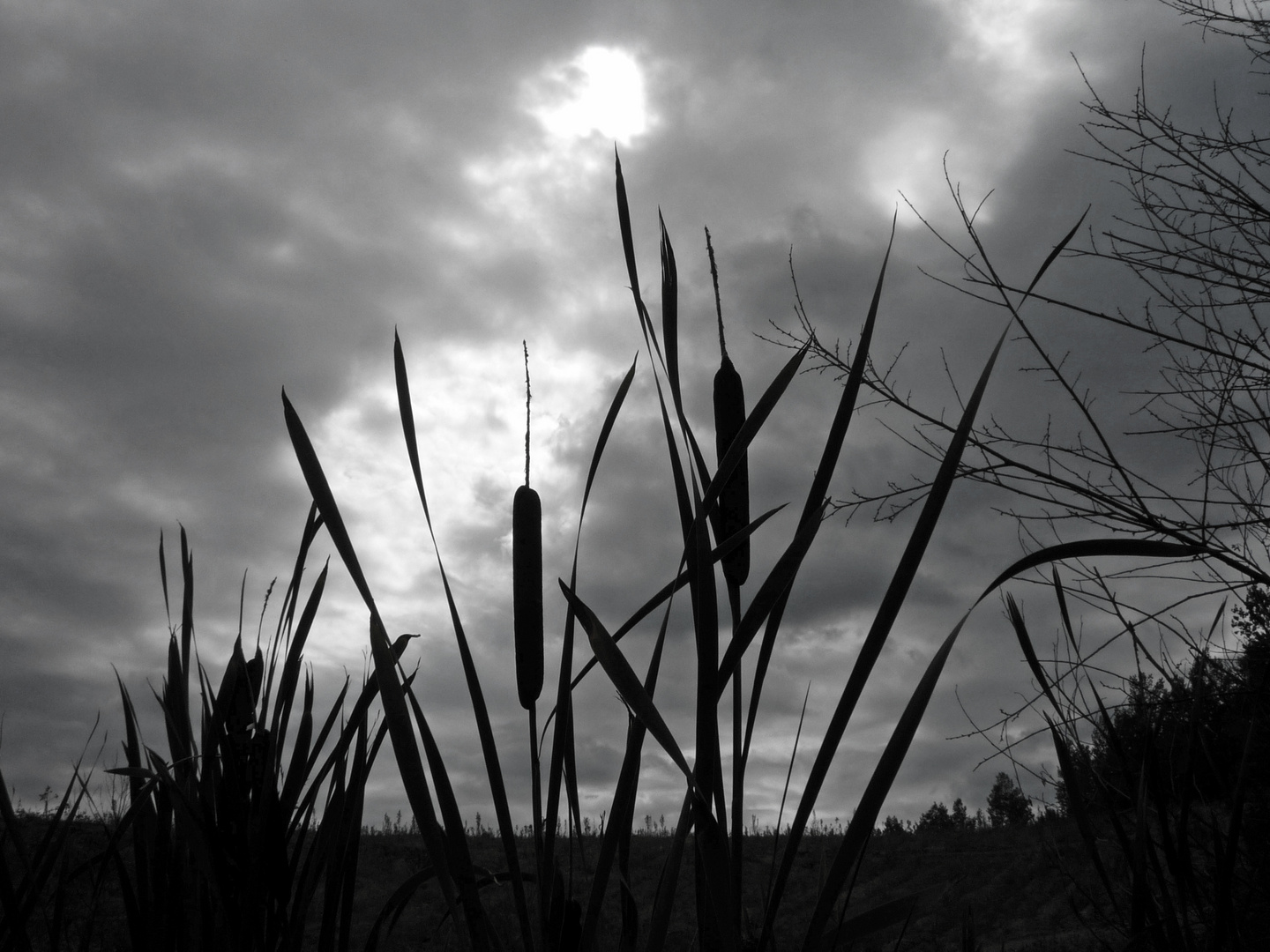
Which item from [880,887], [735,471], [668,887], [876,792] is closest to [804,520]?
[735,471]

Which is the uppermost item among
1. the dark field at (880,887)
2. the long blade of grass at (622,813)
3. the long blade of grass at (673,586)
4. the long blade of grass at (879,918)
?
the long blade of grass at (673,586)

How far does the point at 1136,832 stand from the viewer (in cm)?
128

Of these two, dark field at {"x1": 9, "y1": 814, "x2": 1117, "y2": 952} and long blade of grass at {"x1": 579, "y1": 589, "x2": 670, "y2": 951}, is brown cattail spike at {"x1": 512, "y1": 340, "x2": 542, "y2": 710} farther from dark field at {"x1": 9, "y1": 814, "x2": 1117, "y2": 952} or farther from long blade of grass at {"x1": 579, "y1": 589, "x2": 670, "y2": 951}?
dark field at {"x1": 9, "y1": 814, "x2": 1117, "y2": 952}

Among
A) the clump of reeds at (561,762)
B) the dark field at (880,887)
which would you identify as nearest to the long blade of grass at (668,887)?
the clump of reeds at (561,762)

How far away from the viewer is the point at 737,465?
101 centimetres

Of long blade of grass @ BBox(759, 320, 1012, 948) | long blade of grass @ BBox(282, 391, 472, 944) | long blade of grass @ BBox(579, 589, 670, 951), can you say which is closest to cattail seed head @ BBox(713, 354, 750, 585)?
long blade of grass @ BBox(579, 589, 670, 951)

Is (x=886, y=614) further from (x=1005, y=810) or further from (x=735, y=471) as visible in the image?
(x=1005, y=810)

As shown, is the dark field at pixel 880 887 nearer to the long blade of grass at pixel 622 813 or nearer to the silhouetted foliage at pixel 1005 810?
the silhouetted foliage at pixel 1005 810

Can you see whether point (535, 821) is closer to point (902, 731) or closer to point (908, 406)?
point (902, 731)

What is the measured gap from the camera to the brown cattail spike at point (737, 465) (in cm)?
99

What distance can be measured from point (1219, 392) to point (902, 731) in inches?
111

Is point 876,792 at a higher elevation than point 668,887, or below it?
higher

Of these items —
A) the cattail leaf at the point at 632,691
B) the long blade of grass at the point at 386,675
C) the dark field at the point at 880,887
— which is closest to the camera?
the cattail leaf at the point at 632,691

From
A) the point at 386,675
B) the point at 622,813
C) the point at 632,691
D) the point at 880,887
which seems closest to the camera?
the point at 632,691
